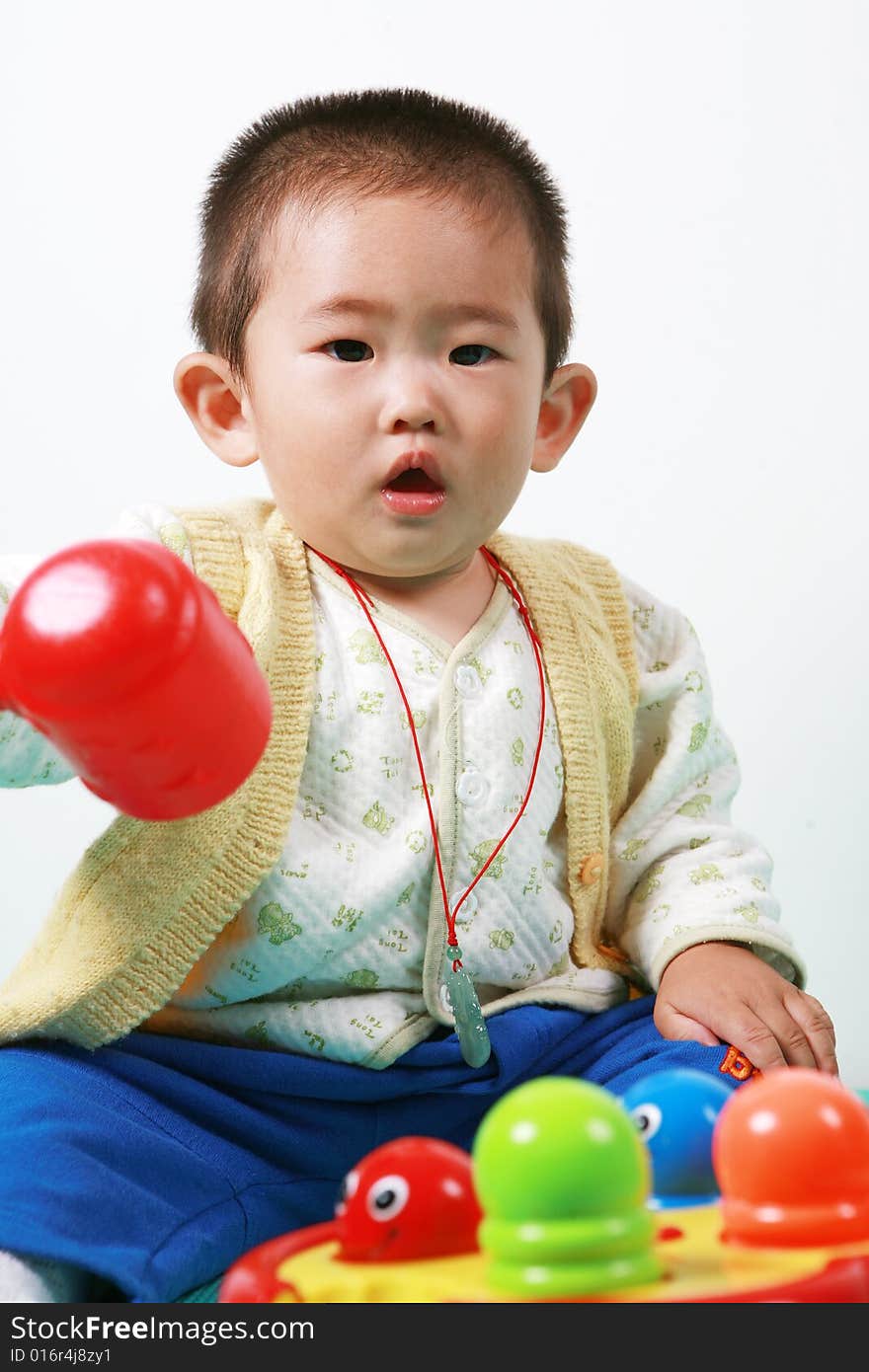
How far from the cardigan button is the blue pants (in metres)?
0.08

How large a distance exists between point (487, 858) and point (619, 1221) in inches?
18.0

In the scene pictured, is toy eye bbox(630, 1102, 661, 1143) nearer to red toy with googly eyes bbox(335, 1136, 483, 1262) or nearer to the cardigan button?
red toy with googly eyes bbox(335, 1136, 483, 1262)

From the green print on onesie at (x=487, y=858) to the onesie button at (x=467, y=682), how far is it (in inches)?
3.5

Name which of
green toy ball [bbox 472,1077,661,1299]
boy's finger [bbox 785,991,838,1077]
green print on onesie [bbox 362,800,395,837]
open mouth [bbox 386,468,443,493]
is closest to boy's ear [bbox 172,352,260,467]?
open mouth [bbox 386,468,443,493]

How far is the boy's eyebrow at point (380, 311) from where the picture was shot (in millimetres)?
936

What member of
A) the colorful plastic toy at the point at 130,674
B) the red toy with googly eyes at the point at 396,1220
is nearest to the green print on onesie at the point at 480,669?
the colorful plastic toy at the point at 130,674

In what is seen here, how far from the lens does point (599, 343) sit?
162 cm

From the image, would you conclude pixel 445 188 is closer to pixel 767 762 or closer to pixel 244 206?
pixel 244 206

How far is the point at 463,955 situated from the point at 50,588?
0.43 metres

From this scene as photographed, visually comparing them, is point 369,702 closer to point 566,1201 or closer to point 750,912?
point 750,912

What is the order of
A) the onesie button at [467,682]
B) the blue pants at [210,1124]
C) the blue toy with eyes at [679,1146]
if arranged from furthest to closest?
the onesie button at [467,682]
the blue pants at [210,1124]
the blue toy with eyes at [679,1146]

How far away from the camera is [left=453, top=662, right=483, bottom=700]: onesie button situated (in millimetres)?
997

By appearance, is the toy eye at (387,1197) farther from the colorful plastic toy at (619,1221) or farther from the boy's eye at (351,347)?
the boy's eye at (351,347)
